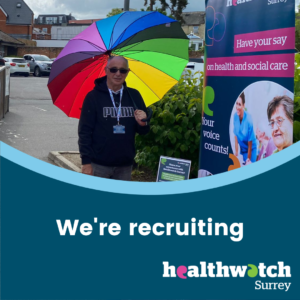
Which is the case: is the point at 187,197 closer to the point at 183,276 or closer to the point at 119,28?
the point at 183,276

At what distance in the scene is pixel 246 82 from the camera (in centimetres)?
347

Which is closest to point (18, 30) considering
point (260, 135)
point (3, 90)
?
point (3, 90)

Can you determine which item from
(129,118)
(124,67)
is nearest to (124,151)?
(129,118)

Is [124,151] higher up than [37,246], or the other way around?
[124,151]

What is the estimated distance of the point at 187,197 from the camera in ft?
8.06

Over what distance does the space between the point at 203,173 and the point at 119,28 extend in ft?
4.98

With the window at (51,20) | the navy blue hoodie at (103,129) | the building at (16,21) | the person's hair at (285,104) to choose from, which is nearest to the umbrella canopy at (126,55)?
the navy blue hoodie at (103,129)

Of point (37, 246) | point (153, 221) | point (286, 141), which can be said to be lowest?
point (37, 246)

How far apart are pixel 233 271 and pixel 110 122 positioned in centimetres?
175

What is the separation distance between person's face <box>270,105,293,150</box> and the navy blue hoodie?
1.15 meters

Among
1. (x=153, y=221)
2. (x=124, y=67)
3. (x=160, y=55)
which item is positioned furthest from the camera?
(x=160, y=55)

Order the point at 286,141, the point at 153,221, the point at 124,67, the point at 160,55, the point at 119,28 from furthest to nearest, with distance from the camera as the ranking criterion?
1. the point at 160,55
2. the point at 119,28
3. the point at 124,67
4. the point at 286,141
5. the point at 153,221

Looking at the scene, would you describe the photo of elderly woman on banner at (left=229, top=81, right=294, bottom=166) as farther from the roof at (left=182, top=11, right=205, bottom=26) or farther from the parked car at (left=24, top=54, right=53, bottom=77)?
the roof at (left=182, top=11, right=205, bottom=26)

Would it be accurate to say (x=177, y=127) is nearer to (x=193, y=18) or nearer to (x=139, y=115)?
(x=139, y=115)
